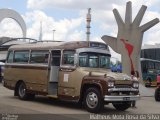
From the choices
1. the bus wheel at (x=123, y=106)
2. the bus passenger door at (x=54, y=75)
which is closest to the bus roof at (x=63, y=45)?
the bus passenger door at (x=54, y=75)

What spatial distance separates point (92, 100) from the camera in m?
Result: 15.0

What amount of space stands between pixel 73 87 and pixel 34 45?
3849 millimetres

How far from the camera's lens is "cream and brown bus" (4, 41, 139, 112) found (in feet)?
48.3

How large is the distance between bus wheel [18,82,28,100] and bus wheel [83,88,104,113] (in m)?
4.31

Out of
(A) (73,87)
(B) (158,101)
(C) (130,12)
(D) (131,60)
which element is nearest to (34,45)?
(A) (73,87)

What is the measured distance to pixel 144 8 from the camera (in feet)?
89.4

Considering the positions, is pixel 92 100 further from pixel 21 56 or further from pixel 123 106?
pixel 21 56

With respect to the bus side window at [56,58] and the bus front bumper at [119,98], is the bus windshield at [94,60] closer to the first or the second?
the bus side window at [56,58]

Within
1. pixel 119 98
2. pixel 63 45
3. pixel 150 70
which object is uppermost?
pixel 63 45

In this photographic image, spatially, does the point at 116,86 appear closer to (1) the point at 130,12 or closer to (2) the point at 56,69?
(2) the point at 56,69

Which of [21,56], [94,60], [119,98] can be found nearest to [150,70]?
[21,56]

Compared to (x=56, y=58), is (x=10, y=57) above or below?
above

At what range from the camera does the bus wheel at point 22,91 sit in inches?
736

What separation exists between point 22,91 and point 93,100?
16.7 feet
